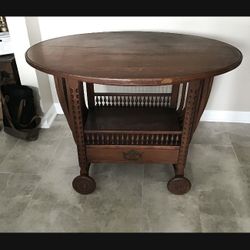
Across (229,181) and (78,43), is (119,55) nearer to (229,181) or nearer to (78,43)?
(78,43)

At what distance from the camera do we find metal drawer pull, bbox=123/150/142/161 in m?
1.41

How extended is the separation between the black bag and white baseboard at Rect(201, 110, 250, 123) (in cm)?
133

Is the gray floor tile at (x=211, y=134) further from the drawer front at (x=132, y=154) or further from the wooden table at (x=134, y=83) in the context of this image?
the drawer front at (x=132, y=154)

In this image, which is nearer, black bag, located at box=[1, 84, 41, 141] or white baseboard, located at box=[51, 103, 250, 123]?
black bag, located at box=[1, 84, 41, 141]

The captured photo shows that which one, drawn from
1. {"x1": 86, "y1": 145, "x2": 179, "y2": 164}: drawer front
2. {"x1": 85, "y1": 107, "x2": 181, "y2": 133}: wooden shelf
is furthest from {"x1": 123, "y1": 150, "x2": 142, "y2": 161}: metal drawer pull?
{"x1": 85, "y1": 107, "x2": 181, "y2": 133}: wooden shelf

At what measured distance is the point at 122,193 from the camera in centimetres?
150

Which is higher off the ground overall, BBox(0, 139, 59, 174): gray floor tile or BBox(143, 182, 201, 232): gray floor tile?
BBox(143, 182, 201, 232): gray floor tile

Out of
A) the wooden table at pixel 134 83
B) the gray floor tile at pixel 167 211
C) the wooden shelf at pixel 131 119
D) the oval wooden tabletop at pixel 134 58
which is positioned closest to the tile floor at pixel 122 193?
the gray floor tile at pixel 167 211

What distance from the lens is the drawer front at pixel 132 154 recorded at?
1.40m

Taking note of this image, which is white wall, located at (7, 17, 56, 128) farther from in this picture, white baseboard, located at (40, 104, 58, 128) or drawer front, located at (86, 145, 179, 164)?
drawer front, located at (86, 145, 179, 164)

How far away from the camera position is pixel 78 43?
57.6 inches

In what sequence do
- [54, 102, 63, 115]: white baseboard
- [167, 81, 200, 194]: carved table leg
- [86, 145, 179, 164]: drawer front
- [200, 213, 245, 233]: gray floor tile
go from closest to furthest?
[167, 81, 200, 194]: carved table leg, [200, 213, 245, 233]: gray floor tile, [86, 145, 179, 164]: drawer front, [54, 102, 63, 115]: white baseboard

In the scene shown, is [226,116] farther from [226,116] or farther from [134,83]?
[134,83]

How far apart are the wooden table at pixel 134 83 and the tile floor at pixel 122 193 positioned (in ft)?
0.36
